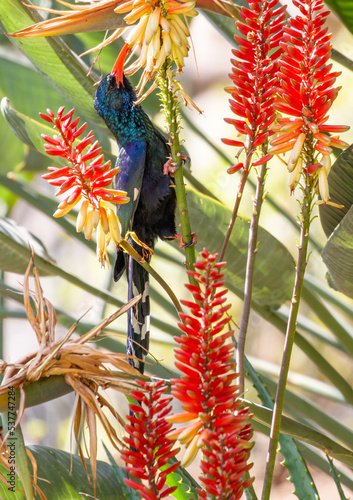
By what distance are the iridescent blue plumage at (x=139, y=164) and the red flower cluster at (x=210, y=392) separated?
1.98 ft

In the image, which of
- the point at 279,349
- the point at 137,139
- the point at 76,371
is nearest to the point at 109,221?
the point at 76,371

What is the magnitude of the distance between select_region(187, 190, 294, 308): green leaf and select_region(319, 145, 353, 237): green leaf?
13 centimetres

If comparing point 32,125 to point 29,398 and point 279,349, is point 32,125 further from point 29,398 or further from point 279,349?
point 279,349

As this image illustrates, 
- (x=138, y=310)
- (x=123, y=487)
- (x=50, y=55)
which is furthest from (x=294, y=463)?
(x=50, y=55)

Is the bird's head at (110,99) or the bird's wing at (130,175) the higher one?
the bird's head at (110,99)

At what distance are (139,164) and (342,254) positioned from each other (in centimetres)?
45

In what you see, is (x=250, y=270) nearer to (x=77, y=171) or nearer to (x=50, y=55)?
(x=77, y=171)

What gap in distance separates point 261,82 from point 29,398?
30cm

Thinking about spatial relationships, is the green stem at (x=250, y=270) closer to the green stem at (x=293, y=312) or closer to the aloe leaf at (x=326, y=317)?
the green stem at (x=293, y=312)

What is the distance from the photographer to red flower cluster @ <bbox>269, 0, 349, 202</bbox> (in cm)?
45

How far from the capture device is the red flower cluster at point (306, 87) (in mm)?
452

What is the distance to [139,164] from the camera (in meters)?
1.06

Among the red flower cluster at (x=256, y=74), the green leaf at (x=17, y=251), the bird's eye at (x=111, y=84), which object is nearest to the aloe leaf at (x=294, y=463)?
the red flower cluster at (x=256, y=74)

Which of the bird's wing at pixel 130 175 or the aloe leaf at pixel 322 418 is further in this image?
the aloe leaf at pixel 322 418
